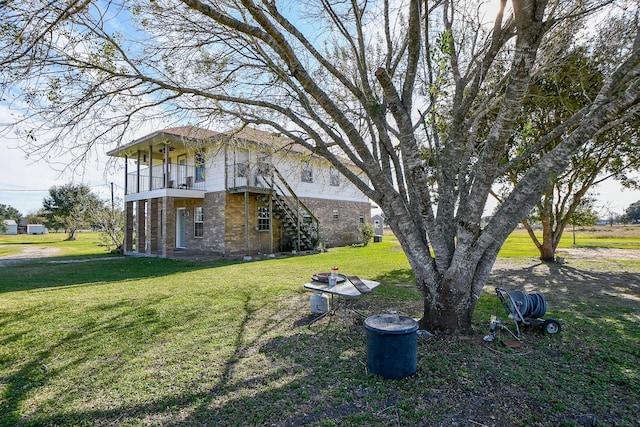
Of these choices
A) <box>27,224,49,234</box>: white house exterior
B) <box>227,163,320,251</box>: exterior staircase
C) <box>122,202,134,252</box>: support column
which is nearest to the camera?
<box>227,163,320,251</box>: exterior staircase

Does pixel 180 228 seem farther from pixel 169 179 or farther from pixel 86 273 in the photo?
pixel 86 273

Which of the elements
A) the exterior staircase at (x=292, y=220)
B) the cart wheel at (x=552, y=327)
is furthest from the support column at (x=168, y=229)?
the cart wheel at (x=552, y=327)

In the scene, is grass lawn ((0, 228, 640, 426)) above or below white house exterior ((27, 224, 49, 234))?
below

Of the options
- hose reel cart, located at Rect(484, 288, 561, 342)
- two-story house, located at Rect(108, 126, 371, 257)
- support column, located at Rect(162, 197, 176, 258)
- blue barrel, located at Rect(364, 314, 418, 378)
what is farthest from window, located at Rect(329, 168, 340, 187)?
blue barrel, located at Rect(364, 314, 418, 378)

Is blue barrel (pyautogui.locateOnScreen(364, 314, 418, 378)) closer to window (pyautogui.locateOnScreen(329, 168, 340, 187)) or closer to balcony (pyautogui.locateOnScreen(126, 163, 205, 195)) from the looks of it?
balcony (pyautogui.locateOnScreen(126, 163, 205, 195))

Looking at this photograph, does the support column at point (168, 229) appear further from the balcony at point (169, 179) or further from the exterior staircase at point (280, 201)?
the exterior staircase at point (280, 201)

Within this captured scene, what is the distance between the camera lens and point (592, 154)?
11547 mm

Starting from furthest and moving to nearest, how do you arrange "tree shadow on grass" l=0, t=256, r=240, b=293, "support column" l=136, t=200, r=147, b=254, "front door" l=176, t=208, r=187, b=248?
"front door" l=176, t=208, r=187, b=248 → "support column" l=136, t=200, r=147, b=254 → "tree shadow on grass" l=0, t=256, r=240, b=293

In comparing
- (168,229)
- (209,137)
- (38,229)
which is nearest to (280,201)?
(168,229)

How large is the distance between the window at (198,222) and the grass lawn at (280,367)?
966 centimetres

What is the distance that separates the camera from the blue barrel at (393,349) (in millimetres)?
3311

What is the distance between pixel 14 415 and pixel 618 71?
700cm

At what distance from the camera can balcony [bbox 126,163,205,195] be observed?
1667 cm

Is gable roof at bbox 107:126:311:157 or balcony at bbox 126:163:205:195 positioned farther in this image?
balcony at bbox 126:163:205:195
